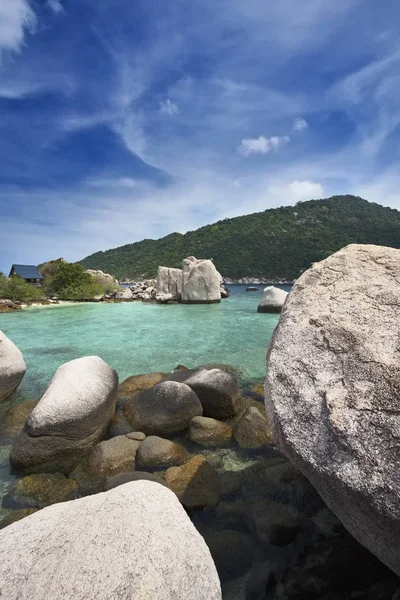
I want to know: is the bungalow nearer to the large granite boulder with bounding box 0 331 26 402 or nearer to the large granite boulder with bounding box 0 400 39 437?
the large granite boulder with bounding box 0 331 26 402

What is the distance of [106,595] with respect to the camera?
5.88ft

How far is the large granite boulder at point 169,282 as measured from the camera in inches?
1574

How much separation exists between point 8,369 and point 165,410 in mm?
4799

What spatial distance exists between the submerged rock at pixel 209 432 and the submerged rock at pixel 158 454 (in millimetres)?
503

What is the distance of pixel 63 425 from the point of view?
523cm

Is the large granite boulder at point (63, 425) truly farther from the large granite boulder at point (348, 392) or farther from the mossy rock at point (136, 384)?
the large granite boulder at point (348, 392)

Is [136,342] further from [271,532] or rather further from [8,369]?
[271,532]

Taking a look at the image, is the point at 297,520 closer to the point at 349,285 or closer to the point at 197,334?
the point at 349,285

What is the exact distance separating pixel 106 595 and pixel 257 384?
7483 millimetres

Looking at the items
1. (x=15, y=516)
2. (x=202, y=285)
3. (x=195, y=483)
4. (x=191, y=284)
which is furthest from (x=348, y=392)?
(x=191, y=284)

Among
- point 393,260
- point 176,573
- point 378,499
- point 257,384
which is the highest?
point 393,260

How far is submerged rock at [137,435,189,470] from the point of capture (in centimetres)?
497

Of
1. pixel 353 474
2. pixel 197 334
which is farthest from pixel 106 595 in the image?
pixel 197 334

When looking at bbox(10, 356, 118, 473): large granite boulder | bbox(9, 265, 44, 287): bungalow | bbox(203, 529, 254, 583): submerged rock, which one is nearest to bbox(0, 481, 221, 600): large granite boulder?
bbox(203, 529, 254, 583): submerged rock
